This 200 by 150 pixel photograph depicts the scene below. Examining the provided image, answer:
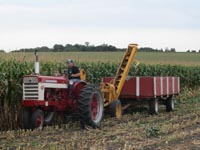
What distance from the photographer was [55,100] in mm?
12562

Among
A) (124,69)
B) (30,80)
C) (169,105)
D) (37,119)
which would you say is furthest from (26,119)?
(169,105)

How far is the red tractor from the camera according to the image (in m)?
12.0

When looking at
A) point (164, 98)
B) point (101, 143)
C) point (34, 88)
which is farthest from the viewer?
point (164, 98)

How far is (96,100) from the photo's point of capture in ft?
43.3

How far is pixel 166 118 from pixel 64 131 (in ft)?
14.9

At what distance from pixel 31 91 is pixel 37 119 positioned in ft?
2.30

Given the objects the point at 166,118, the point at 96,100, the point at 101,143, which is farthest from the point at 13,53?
the point at 101,143

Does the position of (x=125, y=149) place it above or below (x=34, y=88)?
below

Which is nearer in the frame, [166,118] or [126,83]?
[166,118]

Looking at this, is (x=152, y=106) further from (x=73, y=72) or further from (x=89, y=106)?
(x=89, y=106)

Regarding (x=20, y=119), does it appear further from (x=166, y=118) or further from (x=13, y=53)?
(x=166, y=118)

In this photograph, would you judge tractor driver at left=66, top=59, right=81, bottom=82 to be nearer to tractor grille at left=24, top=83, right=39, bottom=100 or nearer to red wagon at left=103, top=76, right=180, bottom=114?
tractor grille at left=24, top=83, right=39, bottom=100

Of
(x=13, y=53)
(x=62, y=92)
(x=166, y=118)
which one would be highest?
(x=13, y=53)

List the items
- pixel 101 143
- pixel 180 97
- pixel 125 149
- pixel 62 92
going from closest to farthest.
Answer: pixel 125 149
pixel 101 143
pixel 62 92
pixel 180 97
